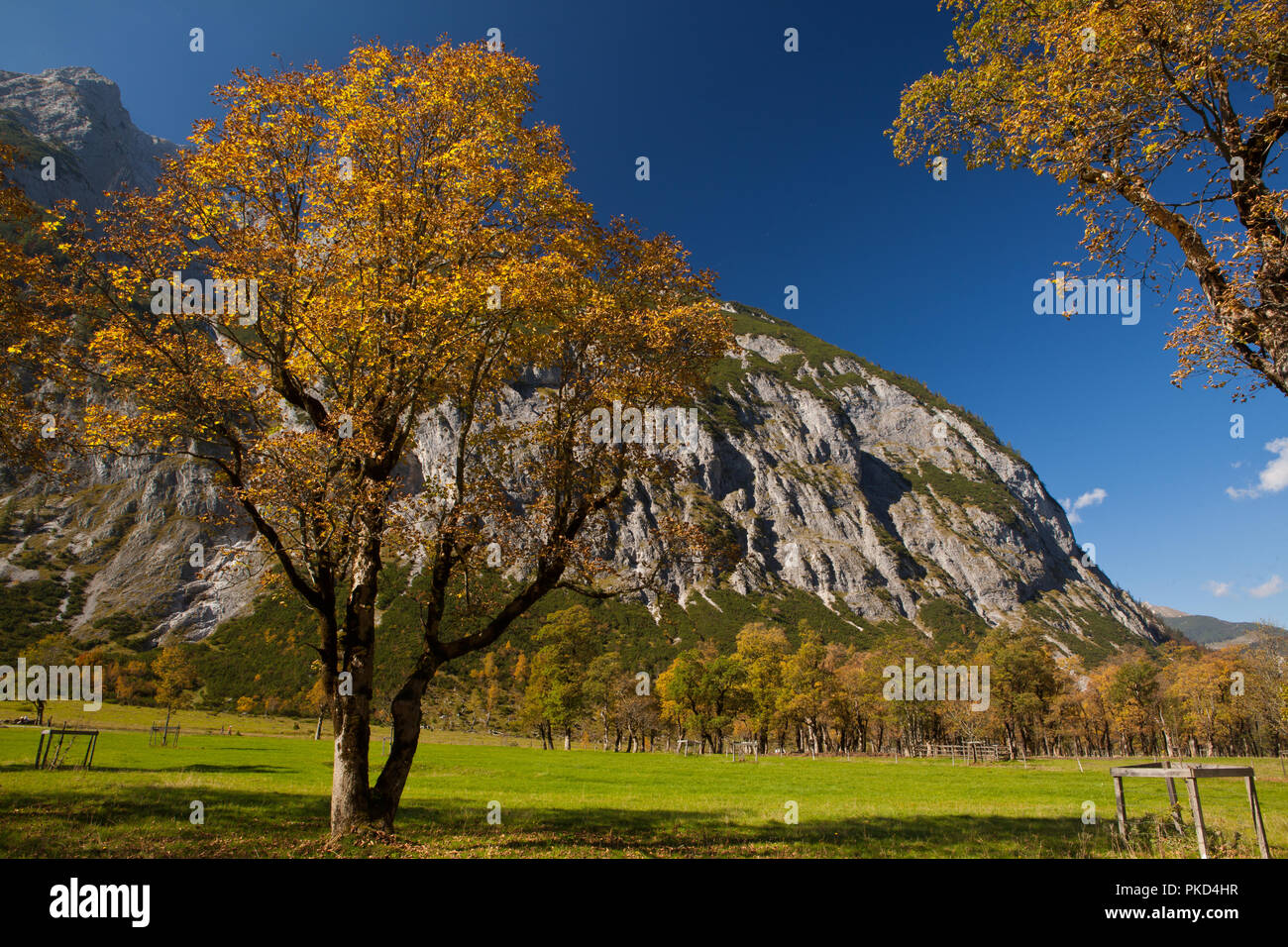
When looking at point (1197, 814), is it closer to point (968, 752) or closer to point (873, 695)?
point (968, 752)

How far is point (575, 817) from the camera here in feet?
57.2

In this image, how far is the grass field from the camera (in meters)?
11.5

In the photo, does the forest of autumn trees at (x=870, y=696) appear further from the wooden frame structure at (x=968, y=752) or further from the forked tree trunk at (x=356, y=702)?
the forked tree trunk at (x=356, y=702)

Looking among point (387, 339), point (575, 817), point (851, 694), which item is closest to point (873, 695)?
point (851, 694)

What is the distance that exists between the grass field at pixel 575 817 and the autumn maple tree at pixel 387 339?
2704mm

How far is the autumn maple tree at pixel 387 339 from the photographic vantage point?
1253 centimetres

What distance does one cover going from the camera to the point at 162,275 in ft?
42.1

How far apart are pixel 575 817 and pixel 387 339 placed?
1382cm

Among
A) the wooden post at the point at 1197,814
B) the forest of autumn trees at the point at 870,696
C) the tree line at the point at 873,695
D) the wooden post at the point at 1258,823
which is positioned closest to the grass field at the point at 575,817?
the wooden post at the point at 1258,823
